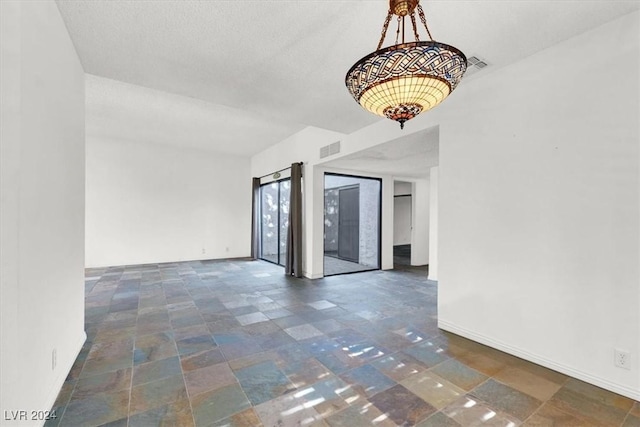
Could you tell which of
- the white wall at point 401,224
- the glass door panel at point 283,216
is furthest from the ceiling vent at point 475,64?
the white wall at point 401,224

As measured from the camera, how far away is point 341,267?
678 centimetres

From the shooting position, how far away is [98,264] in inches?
255

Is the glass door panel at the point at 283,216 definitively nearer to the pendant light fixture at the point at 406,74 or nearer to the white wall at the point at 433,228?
the white wall at the point at 433,228

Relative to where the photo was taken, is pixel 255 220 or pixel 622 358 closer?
pixel 622 358

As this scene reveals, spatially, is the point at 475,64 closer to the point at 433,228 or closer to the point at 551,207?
the point at 551,207

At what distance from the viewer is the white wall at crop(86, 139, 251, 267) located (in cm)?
650

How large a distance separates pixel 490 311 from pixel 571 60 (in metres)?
2.24

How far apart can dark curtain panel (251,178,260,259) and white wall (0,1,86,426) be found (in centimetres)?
545

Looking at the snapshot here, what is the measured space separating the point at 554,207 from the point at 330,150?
11.1 ft

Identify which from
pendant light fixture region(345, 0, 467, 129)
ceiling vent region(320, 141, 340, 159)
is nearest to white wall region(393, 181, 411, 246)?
ceiling vent region(320, 141, 340, 159)

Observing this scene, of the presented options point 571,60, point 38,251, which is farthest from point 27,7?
point 571,60

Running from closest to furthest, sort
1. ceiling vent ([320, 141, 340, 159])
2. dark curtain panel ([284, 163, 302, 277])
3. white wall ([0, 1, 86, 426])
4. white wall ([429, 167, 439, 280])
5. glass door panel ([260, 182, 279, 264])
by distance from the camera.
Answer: white wall ([0, 1, 86, 426]) < ceiling vent ([320, 141, 340, 159]) < white wall ([429, 167, 439, 280]) < dark curtain panel ([284, 163, 302, 277]) < glass door panel ([260, 182, 279, 264])

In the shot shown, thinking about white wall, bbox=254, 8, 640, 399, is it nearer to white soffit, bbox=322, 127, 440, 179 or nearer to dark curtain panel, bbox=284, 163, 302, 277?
white soffit, bbox=322, 127, 440, 179

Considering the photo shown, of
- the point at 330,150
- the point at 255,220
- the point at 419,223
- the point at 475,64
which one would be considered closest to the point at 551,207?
the point at 475,64
